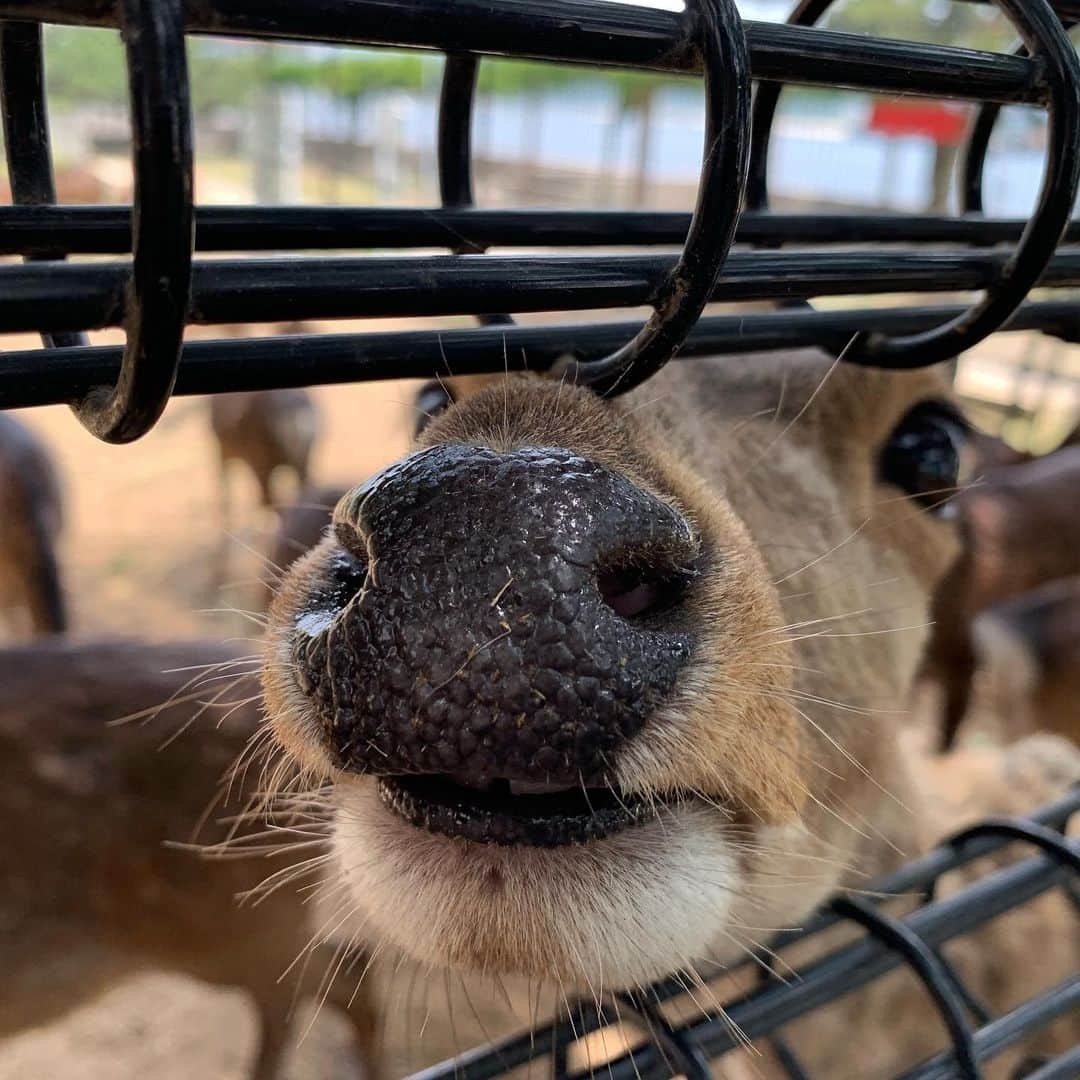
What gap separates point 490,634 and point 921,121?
11794mm

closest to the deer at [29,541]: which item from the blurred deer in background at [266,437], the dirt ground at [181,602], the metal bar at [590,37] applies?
the dirt ground at [181,602]

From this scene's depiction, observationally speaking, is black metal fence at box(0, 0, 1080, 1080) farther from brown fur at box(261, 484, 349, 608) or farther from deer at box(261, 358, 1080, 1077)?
brown fur at box(261, 484, 349, 608)

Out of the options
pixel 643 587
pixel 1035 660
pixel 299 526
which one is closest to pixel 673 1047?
pixel 643 587

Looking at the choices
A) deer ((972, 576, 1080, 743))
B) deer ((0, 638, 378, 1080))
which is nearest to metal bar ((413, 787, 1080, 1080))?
deer ((0, 638, 378, 1080))

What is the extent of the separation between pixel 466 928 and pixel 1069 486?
165 inches

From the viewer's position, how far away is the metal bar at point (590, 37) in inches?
23.9

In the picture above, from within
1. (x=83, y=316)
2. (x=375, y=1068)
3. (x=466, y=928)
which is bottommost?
(x=375, y=1068)

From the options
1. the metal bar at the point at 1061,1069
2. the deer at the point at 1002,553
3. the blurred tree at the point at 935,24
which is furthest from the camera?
the blurred tree at the point at 935,24

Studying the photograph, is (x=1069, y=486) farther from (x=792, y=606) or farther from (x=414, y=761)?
(x=414, y=761)

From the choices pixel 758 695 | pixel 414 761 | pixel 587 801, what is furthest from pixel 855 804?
pixel 414 761

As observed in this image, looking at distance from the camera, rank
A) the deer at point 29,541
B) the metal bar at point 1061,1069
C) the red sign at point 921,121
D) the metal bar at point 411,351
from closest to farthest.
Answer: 1. the metal bar at point 411,351
2. the metal bar at point 1061,1069
3. the deer at point 29,541
4. the red sign at point 921,121

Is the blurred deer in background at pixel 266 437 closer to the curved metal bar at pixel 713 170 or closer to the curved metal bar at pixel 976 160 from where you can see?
the curved metal bar at pixel 976 160

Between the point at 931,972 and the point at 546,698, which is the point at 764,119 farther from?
the point at 931,972

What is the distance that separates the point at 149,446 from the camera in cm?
998
